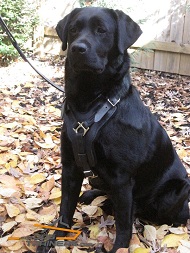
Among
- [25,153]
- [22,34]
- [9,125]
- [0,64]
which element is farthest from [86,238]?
[22,34]

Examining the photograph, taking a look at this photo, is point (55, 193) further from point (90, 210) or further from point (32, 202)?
point (90, 210)

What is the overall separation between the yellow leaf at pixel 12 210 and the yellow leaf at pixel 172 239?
995 millimetres

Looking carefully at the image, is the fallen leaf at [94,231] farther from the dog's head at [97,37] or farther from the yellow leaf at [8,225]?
the dog's head at [97,37]

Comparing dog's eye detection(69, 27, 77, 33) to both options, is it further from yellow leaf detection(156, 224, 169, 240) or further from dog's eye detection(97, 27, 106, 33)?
yellow leaf detection(156, 224, 169, 240)

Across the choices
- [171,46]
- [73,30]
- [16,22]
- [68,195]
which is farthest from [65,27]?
[171,46]

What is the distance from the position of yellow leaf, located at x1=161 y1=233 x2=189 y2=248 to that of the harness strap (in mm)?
716

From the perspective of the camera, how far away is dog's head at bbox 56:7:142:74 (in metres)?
2.00

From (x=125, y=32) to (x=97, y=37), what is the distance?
6.8 inches

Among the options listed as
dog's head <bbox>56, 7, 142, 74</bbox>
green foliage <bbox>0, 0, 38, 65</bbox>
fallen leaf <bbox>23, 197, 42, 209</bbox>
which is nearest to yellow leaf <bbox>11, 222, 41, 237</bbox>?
fallen leaf <bbox>23, 197, 42, 209</bbox>

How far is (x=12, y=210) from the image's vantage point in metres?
2.51

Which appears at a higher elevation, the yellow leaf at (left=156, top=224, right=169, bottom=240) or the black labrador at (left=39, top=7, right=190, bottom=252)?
the black labrador at (left=39, top=7, right=190, bottom=252)

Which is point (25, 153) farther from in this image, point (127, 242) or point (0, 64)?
point (0, 64)

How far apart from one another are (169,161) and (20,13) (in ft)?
17.7

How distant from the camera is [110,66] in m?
2.11
